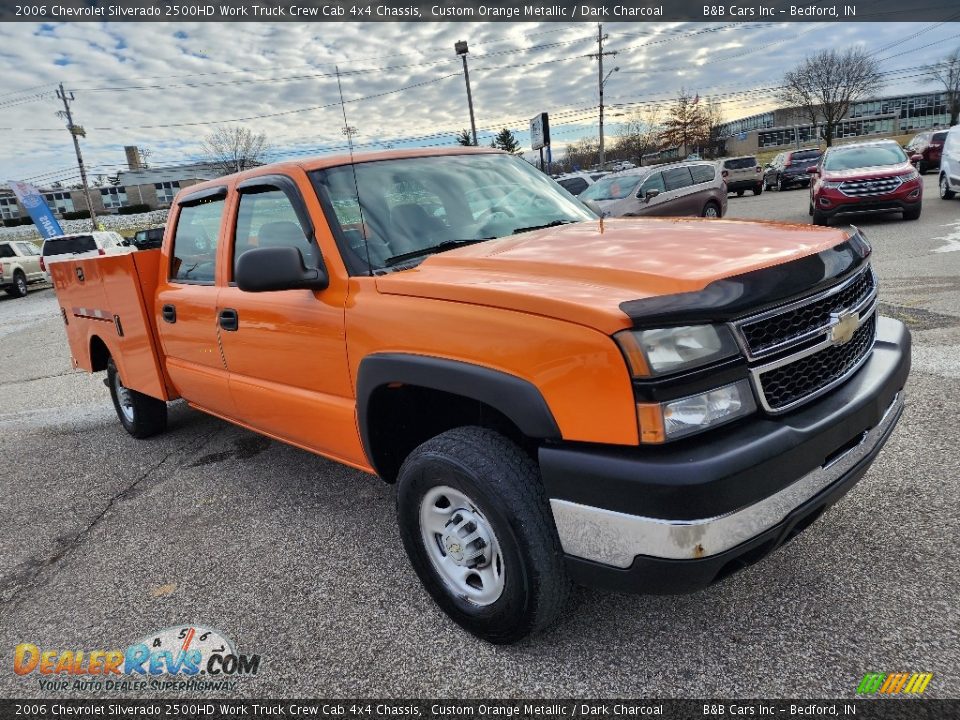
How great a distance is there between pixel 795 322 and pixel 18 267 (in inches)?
981

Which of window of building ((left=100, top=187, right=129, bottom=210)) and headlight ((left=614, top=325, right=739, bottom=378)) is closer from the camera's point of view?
headlight ((left=614, top=325, right=739, bottom=378))

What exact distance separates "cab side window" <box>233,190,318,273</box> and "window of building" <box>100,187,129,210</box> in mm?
85570

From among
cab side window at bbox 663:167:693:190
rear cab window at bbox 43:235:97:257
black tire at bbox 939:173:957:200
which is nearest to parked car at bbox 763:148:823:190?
black tire at bbox 939:173:957:200

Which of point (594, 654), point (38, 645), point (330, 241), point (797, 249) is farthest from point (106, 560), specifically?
point (797, 249)

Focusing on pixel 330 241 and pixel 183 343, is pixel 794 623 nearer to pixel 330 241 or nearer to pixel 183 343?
pixel 330 241

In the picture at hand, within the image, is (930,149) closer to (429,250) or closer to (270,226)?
(429,250)

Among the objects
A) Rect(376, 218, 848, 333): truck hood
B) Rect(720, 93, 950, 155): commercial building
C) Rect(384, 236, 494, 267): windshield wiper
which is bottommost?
Rect(376, 218, 848, 333): truck hood

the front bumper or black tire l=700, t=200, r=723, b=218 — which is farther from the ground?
the front bumper

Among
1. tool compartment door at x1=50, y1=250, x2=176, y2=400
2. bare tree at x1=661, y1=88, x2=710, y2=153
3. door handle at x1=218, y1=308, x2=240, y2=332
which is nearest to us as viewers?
door handle at x1=218, y1=308, x2=240, y2=332

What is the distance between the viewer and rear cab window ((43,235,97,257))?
20.6m

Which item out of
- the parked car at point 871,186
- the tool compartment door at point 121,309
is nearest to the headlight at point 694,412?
the tool compartment door at point 121,309

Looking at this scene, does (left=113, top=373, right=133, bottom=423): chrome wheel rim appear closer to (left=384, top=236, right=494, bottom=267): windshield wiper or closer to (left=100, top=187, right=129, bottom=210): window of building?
(left=384, top=236, right=494, bottom=267): windshield wiper

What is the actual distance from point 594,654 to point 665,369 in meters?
1.13

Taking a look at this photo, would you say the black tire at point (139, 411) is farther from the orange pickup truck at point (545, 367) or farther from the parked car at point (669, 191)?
the parked car at point (669, 191)
